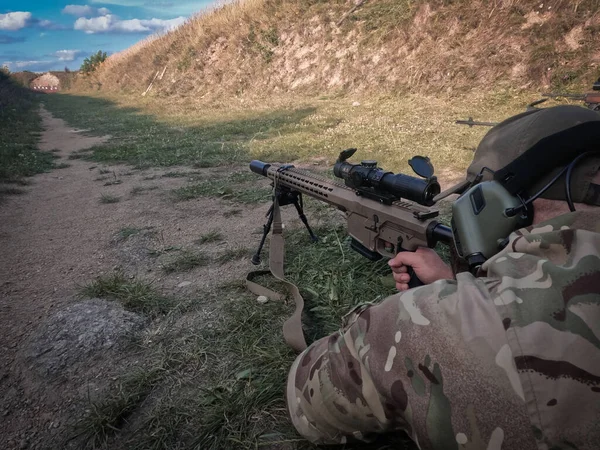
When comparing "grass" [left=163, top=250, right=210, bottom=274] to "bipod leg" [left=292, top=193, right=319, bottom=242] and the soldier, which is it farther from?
the soldier

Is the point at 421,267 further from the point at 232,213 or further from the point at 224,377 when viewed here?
the point at 232,213

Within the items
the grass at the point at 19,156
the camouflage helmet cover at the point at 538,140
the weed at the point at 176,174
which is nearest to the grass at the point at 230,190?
the weed at the point at 176,174

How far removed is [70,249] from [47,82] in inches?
2246

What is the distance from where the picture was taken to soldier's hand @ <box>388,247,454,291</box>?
7.18 feet

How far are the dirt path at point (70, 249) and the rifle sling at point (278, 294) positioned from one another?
0.41m

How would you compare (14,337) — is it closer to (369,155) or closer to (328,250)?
(328,250)

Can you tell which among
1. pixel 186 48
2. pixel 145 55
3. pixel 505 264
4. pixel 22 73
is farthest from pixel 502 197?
pixel 22 73

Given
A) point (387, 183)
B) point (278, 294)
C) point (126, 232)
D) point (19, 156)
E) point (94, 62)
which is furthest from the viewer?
point (94, 62)

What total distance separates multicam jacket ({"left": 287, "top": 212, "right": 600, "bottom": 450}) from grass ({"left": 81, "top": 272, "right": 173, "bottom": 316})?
2.12 meters

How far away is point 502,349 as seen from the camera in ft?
3.23

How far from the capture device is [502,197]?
1.38 meters

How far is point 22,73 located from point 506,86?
59.7 meters

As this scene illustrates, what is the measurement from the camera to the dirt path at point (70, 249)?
2.22 metres

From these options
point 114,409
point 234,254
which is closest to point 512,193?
point 114,409
